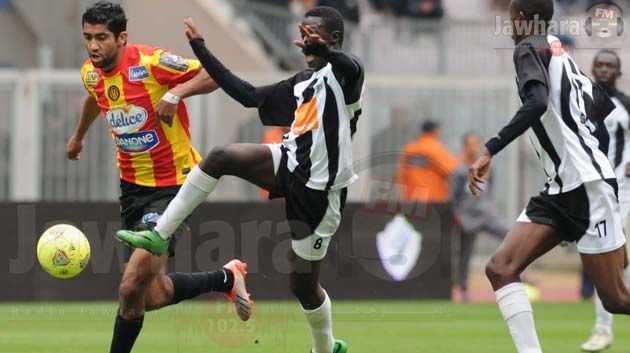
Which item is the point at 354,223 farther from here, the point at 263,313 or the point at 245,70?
the point at 245,70

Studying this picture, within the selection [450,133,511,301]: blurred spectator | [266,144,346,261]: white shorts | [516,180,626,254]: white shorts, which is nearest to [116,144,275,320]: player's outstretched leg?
[266,144,346,261]: white shorts

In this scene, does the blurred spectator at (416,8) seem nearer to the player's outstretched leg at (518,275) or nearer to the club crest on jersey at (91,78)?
the club crest on jersey at (91,78)

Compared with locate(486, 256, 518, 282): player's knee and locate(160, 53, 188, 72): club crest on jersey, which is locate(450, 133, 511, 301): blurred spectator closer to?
locate(160, 53, 188, 72): club crest on jersey

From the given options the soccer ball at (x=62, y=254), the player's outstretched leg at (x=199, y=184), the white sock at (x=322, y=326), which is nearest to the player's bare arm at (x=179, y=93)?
the player's outstretched leg at (x=199, y=184)


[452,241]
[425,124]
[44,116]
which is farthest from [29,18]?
[452,241]

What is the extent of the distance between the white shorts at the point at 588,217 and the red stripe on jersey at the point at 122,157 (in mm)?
2839

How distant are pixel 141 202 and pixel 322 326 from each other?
1546mm

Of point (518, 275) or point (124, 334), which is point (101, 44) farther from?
point (518, 275)

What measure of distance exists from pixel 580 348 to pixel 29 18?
13.8 metres

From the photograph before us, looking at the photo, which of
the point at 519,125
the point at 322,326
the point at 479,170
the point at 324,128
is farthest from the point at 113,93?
the point at 519,125

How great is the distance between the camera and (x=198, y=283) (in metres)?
A: 9.35

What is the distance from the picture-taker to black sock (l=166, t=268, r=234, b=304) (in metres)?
9.12

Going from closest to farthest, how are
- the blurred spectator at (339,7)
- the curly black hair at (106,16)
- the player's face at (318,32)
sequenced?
the player's face at (318,32)
the curly black hair at (106,16)
the blurred spectator at (339,7)

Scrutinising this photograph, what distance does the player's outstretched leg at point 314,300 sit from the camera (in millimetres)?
8625
